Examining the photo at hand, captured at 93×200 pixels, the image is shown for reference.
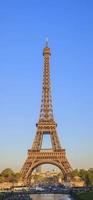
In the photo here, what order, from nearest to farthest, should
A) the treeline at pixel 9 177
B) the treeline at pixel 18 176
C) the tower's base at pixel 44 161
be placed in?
the tower's base at pixel 44 161 → the treeline at pixel 18 176 → the treeline at pixel 9 177

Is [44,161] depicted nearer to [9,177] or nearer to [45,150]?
[45,150]

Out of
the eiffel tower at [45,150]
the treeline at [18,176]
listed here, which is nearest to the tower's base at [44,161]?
the eiffel tower at [45,150]

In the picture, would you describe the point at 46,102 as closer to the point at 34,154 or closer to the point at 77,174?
the point at 34,154

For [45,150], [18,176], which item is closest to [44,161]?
[45,150]

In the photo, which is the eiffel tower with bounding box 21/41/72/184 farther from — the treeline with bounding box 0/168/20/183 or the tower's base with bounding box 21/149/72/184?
the treeline with bounding box 0/168/20/183

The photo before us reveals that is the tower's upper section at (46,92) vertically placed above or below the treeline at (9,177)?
above

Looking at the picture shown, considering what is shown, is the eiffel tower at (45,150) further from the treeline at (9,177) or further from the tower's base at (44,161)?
the treeline at (9,177)

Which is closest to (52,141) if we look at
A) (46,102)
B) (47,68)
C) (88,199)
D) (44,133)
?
(44,133)

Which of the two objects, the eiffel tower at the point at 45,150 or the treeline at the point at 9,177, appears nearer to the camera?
the eiffel tower at the point at 45,150
